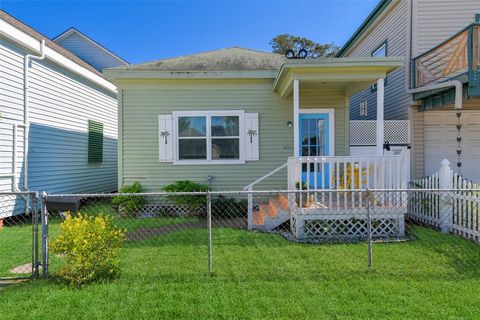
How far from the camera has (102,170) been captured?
442 inches

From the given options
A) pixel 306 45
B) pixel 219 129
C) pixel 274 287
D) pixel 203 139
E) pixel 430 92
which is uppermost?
pixel 306 45

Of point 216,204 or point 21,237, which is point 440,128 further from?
point 21,237

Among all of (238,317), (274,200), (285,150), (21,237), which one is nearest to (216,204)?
(274,200)

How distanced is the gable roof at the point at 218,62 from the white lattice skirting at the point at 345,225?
4.36 metres

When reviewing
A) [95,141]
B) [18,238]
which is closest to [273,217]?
[18,238]

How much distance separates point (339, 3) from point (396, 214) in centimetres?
801

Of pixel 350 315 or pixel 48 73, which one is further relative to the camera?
pixel 48 73

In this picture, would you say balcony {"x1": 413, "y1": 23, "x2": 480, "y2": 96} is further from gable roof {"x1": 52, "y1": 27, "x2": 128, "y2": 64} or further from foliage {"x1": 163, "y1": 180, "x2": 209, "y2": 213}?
gable roof {"x1": 52, "y1": 27, "x2": 128, "y2": 64}

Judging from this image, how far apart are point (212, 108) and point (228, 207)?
2635 millimetres

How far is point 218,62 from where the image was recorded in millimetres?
8656

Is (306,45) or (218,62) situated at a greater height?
(306,45)

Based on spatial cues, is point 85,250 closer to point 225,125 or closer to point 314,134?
point 225,125

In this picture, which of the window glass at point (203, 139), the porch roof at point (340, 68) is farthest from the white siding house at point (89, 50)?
the porch roof at point (340, 68)

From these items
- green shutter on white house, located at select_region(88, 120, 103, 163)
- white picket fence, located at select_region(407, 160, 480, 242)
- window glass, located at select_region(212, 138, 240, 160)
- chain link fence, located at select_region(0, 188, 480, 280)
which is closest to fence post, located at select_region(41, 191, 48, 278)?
chain link fence, located at select_region(0, 188, 480, 280)
